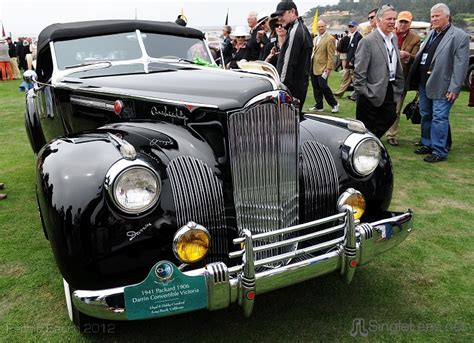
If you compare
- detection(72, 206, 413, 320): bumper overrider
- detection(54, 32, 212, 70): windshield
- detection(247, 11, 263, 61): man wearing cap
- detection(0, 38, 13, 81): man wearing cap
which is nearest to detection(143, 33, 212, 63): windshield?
detection(54, 32, 212, 70): windshield

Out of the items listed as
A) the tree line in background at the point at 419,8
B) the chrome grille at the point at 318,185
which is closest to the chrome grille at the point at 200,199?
the chrome grille at the point at 318,185

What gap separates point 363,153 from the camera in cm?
275

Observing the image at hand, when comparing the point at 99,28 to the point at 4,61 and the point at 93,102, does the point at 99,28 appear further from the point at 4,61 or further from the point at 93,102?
the point at 4,61

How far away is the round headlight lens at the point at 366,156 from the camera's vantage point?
2703 mm

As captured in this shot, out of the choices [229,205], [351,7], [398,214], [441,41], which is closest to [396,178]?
[441,41]

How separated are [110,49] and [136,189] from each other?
83.4 inches

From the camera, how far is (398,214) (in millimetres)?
2650

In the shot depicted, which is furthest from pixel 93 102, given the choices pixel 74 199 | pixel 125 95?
pixel 74 199

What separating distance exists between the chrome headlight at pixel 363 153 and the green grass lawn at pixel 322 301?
839 mm

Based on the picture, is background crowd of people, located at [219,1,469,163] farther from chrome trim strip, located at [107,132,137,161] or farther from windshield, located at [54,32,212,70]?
chrome trim strip, located at [107,132,137,161]

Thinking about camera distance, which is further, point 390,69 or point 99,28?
point 390,69

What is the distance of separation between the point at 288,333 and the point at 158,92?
5.58 feet

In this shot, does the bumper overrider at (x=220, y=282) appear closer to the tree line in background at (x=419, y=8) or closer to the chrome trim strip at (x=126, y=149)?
the chrome trim strip at (x=126, y=149)

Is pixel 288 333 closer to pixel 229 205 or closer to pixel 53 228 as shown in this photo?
pixel 229 205
